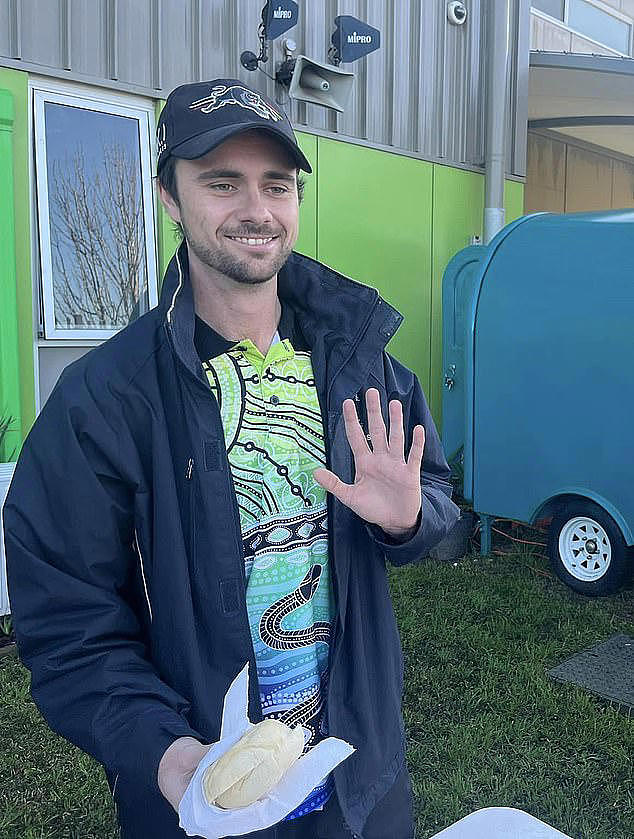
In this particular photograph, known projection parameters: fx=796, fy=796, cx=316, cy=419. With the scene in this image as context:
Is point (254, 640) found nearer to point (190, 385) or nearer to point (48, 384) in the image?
point (190, 385)

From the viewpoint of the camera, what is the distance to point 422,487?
169 centimetres

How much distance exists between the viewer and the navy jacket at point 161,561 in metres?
1.31

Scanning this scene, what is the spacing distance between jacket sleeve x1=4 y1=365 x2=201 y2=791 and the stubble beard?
1.09ft

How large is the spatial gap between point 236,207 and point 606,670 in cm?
352

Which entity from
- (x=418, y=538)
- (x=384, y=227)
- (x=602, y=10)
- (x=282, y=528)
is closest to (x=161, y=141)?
(x=282, y=528)

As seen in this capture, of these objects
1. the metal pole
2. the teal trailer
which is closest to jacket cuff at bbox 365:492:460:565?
the teal trailer

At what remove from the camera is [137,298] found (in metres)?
5.16

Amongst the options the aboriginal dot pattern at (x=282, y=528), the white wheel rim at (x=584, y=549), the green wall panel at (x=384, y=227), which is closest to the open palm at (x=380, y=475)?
the aboriginal dot pattern at (x=282, y=528)

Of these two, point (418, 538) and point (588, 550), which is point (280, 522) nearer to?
point (418, 538)

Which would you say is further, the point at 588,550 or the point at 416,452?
the point at 588,550

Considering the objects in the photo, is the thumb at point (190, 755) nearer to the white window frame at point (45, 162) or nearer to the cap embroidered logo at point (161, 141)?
the cap embroidered logo at point (161, 141)

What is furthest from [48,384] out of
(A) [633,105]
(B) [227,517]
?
(A) [633,105]

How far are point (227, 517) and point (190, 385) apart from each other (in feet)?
0.82

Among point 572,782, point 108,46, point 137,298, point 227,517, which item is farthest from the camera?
point 137,298
